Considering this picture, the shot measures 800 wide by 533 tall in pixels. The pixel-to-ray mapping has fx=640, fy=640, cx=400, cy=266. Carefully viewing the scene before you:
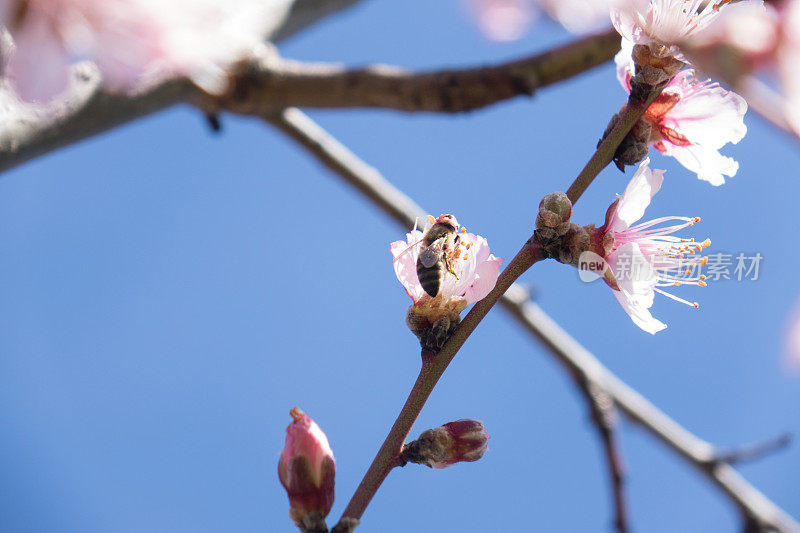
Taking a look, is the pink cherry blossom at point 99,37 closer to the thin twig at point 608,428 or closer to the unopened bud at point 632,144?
the unopened bud at point 632,144

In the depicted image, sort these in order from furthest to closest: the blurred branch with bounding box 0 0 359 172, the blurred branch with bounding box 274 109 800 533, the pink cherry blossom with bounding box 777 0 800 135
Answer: the blurred branch with bounding box 274 109 800 533 < the blurred branch with bounding box 0 0 359 172 < the pink cherry blossom with bounding box 777 0 800 135

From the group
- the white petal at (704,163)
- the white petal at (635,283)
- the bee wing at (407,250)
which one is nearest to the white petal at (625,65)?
the white petal at (704,163)

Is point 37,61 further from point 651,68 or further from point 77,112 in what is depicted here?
point 651,68

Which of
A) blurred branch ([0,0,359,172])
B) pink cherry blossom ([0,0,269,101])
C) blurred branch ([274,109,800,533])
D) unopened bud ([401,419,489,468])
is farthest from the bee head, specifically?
blurred branch ([274,109,800,533])

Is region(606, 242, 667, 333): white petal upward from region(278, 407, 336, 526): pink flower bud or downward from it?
upward

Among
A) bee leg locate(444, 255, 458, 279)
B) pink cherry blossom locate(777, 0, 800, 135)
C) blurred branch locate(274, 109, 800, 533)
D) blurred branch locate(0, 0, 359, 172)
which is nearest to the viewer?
pink cherry blossom locate(777, 0, 800, 135)

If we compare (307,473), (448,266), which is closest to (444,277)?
(448,266)

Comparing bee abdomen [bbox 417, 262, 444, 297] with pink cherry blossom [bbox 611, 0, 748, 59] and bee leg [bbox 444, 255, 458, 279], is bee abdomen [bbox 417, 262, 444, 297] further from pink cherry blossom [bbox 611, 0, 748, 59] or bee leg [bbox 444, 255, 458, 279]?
pink cherry blossom [bbox 611, 0, 748, 59]
